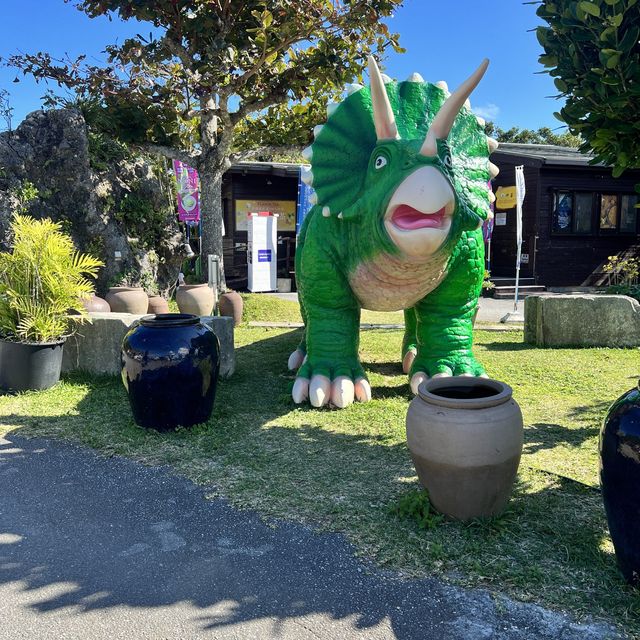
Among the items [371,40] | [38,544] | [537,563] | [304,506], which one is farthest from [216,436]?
[371,40]

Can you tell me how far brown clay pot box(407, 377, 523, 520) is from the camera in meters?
2.66

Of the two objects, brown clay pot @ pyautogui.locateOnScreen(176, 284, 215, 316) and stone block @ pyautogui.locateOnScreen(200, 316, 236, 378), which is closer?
stone block @ pyautogui.locateOnScreen(200, 316, 236, 378)

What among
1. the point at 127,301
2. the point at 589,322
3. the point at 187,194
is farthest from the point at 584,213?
the point at 127,301

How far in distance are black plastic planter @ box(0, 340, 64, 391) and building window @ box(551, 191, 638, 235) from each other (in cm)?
1269

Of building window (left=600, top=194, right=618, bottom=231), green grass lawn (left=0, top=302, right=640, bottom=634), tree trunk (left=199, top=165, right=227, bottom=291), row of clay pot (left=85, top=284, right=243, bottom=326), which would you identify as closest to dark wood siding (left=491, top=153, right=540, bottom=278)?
building window (left=600, top=194, right=618, bottom=231)

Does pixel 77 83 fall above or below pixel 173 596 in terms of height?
above

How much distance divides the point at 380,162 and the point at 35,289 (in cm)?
334

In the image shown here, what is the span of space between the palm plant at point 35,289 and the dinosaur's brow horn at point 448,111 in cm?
360

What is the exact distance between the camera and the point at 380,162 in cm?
393

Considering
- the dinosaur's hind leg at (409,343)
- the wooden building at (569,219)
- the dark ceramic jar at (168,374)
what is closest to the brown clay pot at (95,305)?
the dark ceramic jar at (168,374)

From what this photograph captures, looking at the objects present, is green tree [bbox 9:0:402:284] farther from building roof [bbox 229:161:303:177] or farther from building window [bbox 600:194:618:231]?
building window [bbox 600:194:618:231]

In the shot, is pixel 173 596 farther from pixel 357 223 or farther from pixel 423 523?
pixel 357 223

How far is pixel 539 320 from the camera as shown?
297 inches

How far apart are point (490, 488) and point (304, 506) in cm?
92
